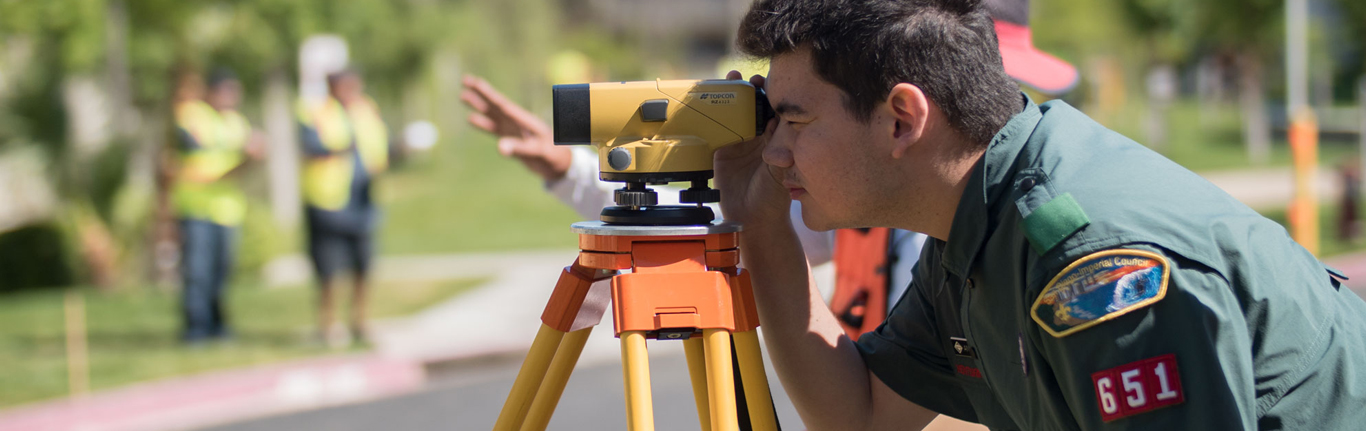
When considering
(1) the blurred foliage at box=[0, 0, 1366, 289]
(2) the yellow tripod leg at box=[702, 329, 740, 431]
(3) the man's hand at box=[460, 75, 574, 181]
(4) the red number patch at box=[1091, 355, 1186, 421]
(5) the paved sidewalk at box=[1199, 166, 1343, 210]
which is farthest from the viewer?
(5) the paved sidewalk at box=[1199, 166, 1343, 210]

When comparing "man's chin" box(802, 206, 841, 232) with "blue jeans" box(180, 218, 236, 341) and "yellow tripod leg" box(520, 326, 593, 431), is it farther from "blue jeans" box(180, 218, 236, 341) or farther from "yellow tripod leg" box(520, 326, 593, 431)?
"blue jeans" box(180, 218, 236, 341)

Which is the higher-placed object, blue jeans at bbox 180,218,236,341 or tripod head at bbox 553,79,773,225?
tripod head at bbox 553,79,773,225

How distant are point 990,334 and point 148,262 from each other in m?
9.91

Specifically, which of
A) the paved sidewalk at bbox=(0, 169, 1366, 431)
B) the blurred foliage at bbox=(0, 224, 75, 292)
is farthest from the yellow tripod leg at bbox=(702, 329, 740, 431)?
the blurred foliage at bbox=(0, 224, 75, 292)

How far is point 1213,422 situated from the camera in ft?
4.22

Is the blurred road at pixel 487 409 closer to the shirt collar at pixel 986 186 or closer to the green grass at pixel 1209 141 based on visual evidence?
the shirt collar at pixel 986 186

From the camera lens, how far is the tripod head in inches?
70.9

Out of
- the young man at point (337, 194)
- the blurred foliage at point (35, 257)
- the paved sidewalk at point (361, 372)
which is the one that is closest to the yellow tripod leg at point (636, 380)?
the paved sidewalk at point (361, 372)

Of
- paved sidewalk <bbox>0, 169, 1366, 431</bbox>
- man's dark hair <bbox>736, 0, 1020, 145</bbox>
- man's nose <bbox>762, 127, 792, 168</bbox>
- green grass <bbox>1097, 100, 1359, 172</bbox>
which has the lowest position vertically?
paved sidewalk <bbox>0, 169, 1366, 431</bbox>

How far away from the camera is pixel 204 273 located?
24.7 feet

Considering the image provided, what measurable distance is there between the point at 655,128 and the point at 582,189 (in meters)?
1.08

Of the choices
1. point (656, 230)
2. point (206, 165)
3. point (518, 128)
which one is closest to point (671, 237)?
point (656, 230)

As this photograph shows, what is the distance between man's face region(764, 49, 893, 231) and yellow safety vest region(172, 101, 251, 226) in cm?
670

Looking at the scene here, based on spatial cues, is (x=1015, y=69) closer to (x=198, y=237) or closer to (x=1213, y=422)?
(x=1213, y=422)
